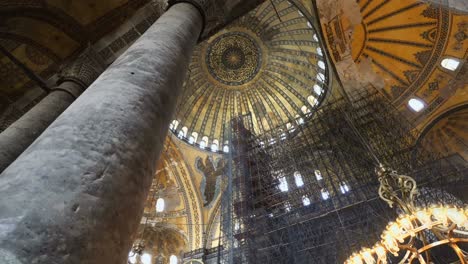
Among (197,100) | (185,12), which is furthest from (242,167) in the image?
(185,12)

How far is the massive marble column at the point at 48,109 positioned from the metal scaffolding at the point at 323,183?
18.9 ft

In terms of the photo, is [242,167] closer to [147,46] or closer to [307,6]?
[307,6]

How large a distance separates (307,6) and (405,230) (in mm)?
7620

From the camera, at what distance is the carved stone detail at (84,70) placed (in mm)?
4707

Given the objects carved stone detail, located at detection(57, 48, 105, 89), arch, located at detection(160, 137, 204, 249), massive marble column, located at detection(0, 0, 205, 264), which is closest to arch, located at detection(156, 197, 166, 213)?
arch, located at detection(160, 137, 204, 249)

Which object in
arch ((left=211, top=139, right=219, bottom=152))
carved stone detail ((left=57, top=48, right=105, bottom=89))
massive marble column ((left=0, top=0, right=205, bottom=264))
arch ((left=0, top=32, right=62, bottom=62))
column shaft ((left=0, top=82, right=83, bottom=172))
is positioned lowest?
massive marble column ((left=0, top=0, right=205, bottom=264))

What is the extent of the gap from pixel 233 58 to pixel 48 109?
11.9 meters

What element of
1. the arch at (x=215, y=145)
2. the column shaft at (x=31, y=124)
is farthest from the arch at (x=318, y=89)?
the column shaft at (x=31, y=124)

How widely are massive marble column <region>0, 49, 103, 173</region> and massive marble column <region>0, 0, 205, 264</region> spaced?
8.63 ft

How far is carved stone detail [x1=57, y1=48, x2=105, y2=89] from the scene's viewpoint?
4707 millimetres

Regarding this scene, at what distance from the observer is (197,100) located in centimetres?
1513

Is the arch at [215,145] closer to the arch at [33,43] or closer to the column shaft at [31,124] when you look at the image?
the arch at [33,43]

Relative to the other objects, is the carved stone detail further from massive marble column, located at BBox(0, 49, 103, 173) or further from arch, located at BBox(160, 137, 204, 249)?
arch, located at BBox(160, 137, 204, 249)

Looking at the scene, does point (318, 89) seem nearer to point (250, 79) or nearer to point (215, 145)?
point (250, 79)
